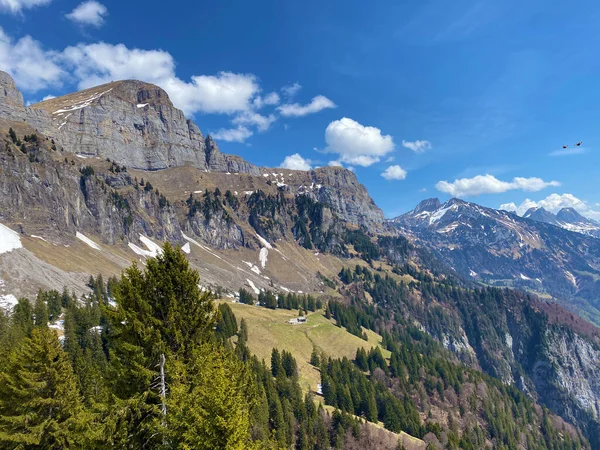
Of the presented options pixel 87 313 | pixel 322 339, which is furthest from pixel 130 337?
pixel 322 339

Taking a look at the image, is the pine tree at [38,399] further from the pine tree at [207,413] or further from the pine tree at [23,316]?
the pine tree at [23,316]

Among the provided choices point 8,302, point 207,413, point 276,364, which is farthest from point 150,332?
point 8,302

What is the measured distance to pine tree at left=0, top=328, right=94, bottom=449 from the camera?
2595 centimetres

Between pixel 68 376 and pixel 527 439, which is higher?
pixel 68 376

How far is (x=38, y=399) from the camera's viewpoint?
2662cm

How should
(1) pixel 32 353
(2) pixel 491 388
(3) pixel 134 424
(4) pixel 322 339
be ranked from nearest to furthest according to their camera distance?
(3) pixel 134 424
(1) pixel 32 353
(4) pixel 322 339
(2) pixel 491 388

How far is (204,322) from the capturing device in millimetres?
21719

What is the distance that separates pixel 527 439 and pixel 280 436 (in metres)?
160

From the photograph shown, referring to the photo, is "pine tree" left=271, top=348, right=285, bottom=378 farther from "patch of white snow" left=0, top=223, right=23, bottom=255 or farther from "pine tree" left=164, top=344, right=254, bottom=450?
"patch of white snow" left=0, top=223, right=23, bottom=255

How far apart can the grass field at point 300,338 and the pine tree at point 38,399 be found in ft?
331

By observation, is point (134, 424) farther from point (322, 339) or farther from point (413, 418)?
point (322, 339)

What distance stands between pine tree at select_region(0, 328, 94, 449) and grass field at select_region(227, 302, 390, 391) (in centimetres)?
10104

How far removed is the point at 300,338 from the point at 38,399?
13641cm

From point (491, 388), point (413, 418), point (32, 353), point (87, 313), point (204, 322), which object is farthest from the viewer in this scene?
point (491, 388)
